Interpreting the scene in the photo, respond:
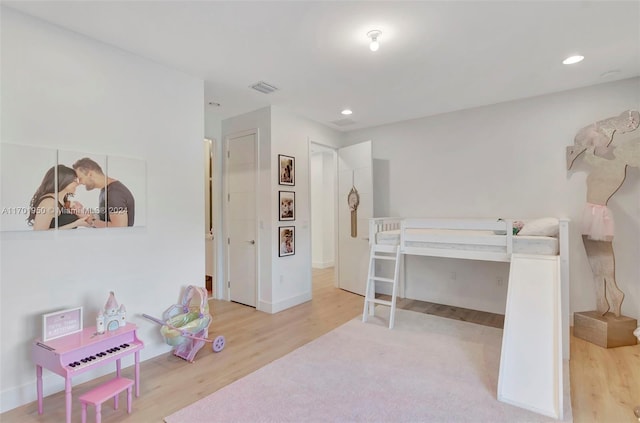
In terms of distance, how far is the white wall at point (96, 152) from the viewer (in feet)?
7.22

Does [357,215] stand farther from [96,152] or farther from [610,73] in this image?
[96,152]

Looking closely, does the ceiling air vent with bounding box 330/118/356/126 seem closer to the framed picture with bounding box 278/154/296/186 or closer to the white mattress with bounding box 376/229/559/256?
the framed picture with bounding box 278/154/296/186

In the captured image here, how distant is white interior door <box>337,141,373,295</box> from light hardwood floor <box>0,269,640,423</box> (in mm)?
954

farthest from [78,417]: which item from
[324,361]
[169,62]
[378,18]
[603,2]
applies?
[603,2]

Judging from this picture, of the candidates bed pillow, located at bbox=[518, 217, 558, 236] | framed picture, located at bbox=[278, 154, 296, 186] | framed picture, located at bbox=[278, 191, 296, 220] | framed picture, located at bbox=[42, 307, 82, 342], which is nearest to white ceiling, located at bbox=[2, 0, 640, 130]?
framed picture, located at bbox=[278, 154, 296, 186]

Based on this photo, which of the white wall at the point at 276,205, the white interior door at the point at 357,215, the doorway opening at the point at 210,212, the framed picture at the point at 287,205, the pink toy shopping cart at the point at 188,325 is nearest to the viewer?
the pink toy shopping cart at the point at 188,325

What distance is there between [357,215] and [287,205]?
1.28 meters

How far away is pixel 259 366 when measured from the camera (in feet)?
9.09

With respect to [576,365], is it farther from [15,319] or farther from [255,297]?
[15,319]

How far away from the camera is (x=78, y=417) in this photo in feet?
Answer: 6.93

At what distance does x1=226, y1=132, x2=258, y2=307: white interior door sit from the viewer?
4457 mm

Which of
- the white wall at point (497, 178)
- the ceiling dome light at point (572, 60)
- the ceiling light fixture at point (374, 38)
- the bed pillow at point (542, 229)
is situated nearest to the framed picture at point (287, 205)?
the white wall at point (497, 178)

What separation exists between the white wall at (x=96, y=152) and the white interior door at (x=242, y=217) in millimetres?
1176

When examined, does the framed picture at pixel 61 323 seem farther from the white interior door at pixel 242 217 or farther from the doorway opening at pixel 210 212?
the doorway opening at pixel 210 212
